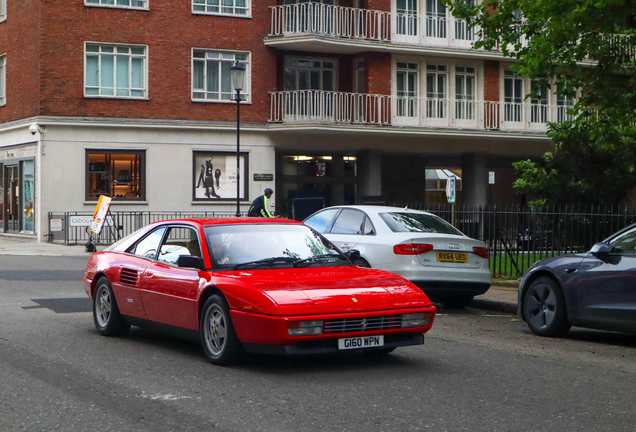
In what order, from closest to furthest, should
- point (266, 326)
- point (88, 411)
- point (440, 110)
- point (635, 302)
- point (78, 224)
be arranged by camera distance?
point (88, 411) → point (266, 326) → point (635, 302) → point (78, 224) → point (440, 110)

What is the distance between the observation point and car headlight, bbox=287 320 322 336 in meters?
7.08

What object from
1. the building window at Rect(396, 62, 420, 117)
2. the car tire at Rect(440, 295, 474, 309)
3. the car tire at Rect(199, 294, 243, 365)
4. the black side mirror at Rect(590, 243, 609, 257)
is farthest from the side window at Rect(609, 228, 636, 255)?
the building window at Rect(396, 62, 420, 117)

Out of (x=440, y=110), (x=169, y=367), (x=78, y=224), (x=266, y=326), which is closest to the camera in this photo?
(x=266, y=326)

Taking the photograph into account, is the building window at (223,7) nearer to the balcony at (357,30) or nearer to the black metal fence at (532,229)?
the balcony at (357,30)

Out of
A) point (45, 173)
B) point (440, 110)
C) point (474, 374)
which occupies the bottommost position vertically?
point (474, 374)

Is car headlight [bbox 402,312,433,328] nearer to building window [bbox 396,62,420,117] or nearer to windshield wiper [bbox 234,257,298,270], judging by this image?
windshield wiper [bbox 234,257,298,270]

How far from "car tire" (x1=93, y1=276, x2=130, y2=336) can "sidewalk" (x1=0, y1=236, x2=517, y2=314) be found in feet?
19.3

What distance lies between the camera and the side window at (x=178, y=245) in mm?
8523

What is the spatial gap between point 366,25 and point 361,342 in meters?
26.3

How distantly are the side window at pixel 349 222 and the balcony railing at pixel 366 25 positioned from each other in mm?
18388

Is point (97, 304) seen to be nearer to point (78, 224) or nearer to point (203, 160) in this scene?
point (78, 224)

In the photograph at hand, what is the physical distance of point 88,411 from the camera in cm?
605

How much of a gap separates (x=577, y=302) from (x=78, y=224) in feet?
67.5

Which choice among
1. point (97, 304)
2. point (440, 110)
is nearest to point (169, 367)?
point (97, 304)
